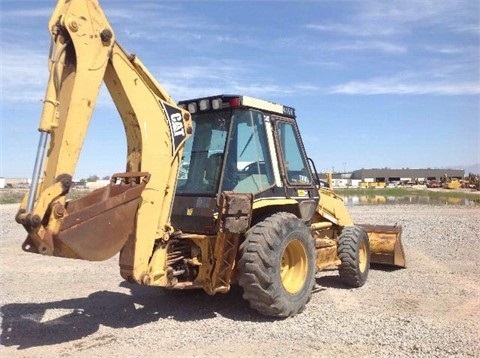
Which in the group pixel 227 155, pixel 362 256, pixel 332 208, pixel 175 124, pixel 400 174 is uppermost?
pixel 400 174

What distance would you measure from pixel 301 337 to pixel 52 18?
3.98 metres

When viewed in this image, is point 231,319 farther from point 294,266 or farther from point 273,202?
point 273,202

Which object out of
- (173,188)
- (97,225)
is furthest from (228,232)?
(97,225)

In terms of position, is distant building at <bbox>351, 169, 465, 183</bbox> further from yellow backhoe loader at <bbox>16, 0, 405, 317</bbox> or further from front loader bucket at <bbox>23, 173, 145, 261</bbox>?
front loader bucket at <bbox>23, 173, 145, 261</bbox>

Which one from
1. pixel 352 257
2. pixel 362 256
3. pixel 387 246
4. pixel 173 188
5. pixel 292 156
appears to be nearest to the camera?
pixel 173 188

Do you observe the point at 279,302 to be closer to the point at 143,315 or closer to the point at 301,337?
the point at 301,337

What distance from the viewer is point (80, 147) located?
4805mm

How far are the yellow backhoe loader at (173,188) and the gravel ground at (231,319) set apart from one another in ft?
1.62

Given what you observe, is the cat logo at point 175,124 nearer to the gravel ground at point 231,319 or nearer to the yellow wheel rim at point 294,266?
the yellow wheel rim at point 294,266

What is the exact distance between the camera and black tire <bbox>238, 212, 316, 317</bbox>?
5773 millimetres

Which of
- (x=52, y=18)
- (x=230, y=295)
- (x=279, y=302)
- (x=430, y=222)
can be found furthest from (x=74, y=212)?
(x=430, y=222)

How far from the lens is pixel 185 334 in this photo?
5.52 m

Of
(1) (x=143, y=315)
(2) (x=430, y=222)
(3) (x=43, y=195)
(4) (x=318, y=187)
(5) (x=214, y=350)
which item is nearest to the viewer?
(3) (x=43, y=195)

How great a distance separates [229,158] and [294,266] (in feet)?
5.42
